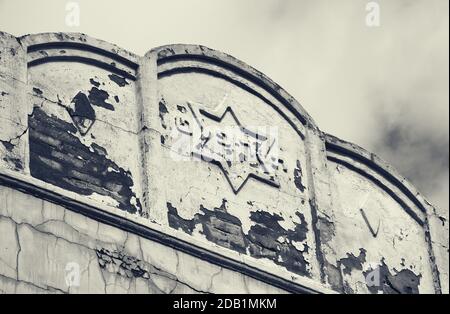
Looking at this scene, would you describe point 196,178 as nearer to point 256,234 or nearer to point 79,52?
point 256,234

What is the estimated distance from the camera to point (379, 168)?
1566cm

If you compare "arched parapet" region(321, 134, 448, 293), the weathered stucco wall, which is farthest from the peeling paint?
"arched parapet" region(321, 134, 448, 293)

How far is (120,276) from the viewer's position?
12914 millimetres

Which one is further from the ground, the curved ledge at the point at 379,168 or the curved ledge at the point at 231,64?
the curved ledge at the point at 231,64

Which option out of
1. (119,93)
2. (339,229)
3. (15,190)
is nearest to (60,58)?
(119,93)

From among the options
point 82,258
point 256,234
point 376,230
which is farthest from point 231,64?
point 82,258

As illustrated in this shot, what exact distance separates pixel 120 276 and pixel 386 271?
3.04 m

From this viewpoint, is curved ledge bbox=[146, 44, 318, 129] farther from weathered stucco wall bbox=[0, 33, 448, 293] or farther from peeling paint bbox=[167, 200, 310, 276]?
peeling paint bbox=[167, 200, 310, 276]

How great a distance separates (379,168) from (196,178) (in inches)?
90.1

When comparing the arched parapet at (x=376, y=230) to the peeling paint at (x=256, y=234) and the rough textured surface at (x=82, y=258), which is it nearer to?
the peeling paint at (x=256, y=234)

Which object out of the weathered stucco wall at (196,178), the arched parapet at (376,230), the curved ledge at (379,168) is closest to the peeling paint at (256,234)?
the weathered stucco wall at (196,178)

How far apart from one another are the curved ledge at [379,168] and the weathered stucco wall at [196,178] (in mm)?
13

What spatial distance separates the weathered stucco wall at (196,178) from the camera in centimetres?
1305
